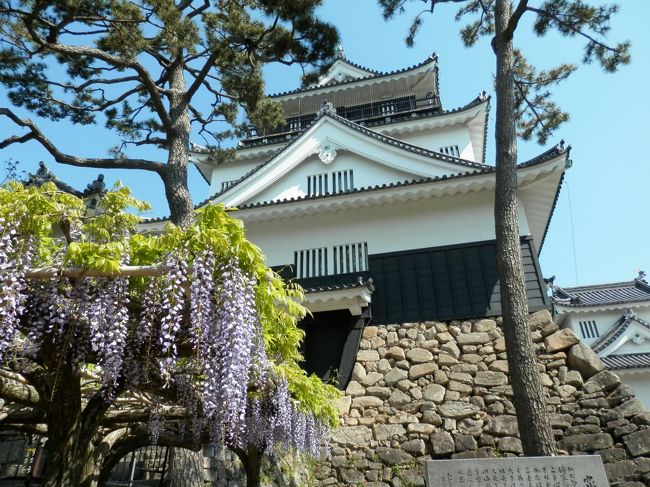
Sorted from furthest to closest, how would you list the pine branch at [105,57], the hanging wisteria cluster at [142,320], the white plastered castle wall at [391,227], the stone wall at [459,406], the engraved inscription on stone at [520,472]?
the white plastered castle wall at [391,227], the stone wall at [459,406], the pine branch at [105,57], the engraved inscription on stone at [520,472], the hanging wisteria cluster at [142,320]

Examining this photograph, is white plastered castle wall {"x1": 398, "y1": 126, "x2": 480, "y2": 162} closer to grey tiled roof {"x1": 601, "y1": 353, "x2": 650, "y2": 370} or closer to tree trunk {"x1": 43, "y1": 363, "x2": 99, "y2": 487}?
grey tiled roof {"x1": 601, "y1": 353, "x2": 650, "y2": 370}

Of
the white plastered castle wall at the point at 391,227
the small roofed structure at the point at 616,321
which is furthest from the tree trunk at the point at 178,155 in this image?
the small roofed structure at the point at 616,321

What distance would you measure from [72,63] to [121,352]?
6.02 metres

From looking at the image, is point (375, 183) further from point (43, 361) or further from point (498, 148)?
point (43, 361)

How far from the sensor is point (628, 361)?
14617 mm

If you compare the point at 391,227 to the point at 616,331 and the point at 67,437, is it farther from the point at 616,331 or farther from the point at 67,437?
the point at 616,331

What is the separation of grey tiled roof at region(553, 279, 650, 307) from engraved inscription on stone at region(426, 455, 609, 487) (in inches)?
671

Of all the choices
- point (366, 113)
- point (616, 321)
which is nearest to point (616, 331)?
point (616, 321)

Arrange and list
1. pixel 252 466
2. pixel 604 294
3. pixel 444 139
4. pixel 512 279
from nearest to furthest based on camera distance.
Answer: pixel 512 279 < pixel 252 466 < pixel 444 139 < pixel 604 294

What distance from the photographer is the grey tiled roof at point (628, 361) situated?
13.9 m

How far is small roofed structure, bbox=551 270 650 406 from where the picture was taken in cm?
1415

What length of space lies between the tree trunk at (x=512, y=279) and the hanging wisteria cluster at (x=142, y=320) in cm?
297

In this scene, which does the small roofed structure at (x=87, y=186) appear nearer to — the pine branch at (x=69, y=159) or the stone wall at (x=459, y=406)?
the pine branch at (x=69, y=159)

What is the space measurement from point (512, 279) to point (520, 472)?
2283mm
